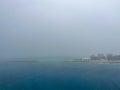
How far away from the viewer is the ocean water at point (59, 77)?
11.5 feet

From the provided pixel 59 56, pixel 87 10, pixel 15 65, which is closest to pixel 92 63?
pixel 59 56

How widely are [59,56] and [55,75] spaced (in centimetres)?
23

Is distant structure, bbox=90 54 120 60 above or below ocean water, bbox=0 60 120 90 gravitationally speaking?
above

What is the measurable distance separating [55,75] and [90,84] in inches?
16.6

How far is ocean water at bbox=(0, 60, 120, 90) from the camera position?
349 cm

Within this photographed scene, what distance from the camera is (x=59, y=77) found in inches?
138

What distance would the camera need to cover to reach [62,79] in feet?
11.5

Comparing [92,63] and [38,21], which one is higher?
[38,21]

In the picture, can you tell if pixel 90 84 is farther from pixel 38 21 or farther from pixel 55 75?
pixel 38 21

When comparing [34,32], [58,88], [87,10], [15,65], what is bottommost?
[58,88]

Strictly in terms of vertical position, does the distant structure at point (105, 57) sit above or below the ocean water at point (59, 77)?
above

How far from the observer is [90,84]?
3.50 meters

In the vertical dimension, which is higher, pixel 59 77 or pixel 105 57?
pixel 105 57

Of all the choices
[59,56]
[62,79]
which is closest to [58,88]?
[62,79]
